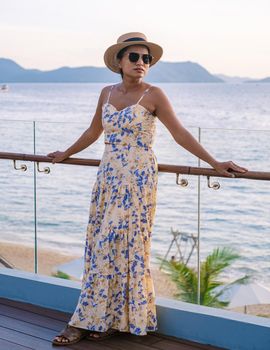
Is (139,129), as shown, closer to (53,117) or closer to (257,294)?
(257,294)

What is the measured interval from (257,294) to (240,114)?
4199 centimetres

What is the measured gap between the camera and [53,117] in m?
49.0

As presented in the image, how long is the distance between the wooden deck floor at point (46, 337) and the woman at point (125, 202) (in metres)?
0.05

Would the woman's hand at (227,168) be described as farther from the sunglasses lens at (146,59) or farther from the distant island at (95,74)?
the distant island at (95,74)

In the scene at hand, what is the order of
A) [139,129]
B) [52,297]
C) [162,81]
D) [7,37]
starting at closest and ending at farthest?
[139,129], [52,297], [7,37], [162,81]

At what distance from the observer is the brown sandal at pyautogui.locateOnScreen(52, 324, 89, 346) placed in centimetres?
358

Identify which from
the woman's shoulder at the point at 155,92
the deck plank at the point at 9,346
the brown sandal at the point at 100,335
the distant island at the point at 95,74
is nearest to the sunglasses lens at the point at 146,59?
the woman's shoulder at the point at 155,92

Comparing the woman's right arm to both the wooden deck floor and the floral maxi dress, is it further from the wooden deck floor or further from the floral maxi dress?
the wooden deck floor

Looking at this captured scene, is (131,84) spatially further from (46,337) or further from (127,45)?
(46,337)

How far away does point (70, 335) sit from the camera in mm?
3631

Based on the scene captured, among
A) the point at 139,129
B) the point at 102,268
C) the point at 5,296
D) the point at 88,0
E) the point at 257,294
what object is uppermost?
the point at 88,0

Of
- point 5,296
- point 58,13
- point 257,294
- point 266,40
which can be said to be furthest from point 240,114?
point 5,296

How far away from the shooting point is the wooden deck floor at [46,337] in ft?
11.7

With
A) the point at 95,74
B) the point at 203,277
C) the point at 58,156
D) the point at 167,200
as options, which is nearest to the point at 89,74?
the point at 95,74
